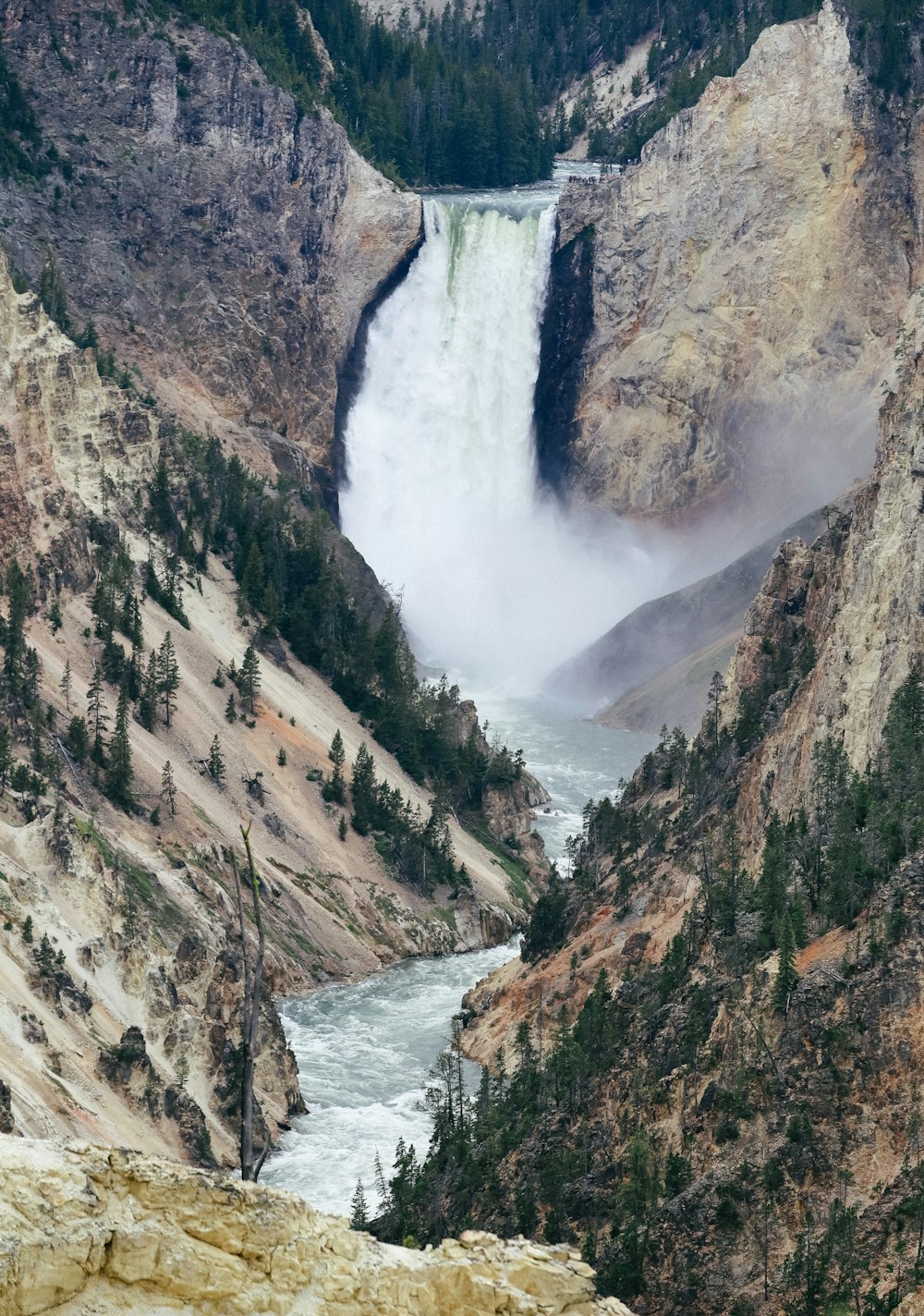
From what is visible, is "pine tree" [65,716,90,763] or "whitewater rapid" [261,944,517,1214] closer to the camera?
"whitewater rapid" [261,944,517,1214]

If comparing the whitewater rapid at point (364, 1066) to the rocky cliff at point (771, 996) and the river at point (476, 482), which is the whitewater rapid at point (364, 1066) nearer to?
the rocky cliff at point (771, 996)

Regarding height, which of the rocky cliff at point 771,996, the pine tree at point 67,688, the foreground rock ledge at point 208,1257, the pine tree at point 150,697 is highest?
the pine tree at point 150,697

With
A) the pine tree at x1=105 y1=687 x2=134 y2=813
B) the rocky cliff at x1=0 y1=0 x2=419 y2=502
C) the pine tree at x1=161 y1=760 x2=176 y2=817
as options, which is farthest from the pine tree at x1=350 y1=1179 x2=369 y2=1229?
the rocky cliff at x1=0 y1=0 x2=419 y2=502

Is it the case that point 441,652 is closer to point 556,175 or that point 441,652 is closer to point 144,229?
point 144,229

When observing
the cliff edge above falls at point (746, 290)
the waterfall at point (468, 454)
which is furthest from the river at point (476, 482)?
the cliff edge above falls at point (746, 290)

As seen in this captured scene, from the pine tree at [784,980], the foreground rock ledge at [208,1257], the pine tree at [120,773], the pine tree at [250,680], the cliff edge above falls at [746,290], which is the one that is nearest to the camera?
the foreground rock ledge at [208,1257]

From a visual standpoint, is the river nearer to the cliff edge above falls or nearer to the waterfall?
the waterfall

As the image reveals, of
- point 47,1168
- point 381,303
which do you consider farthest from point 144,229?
point 47,1168
